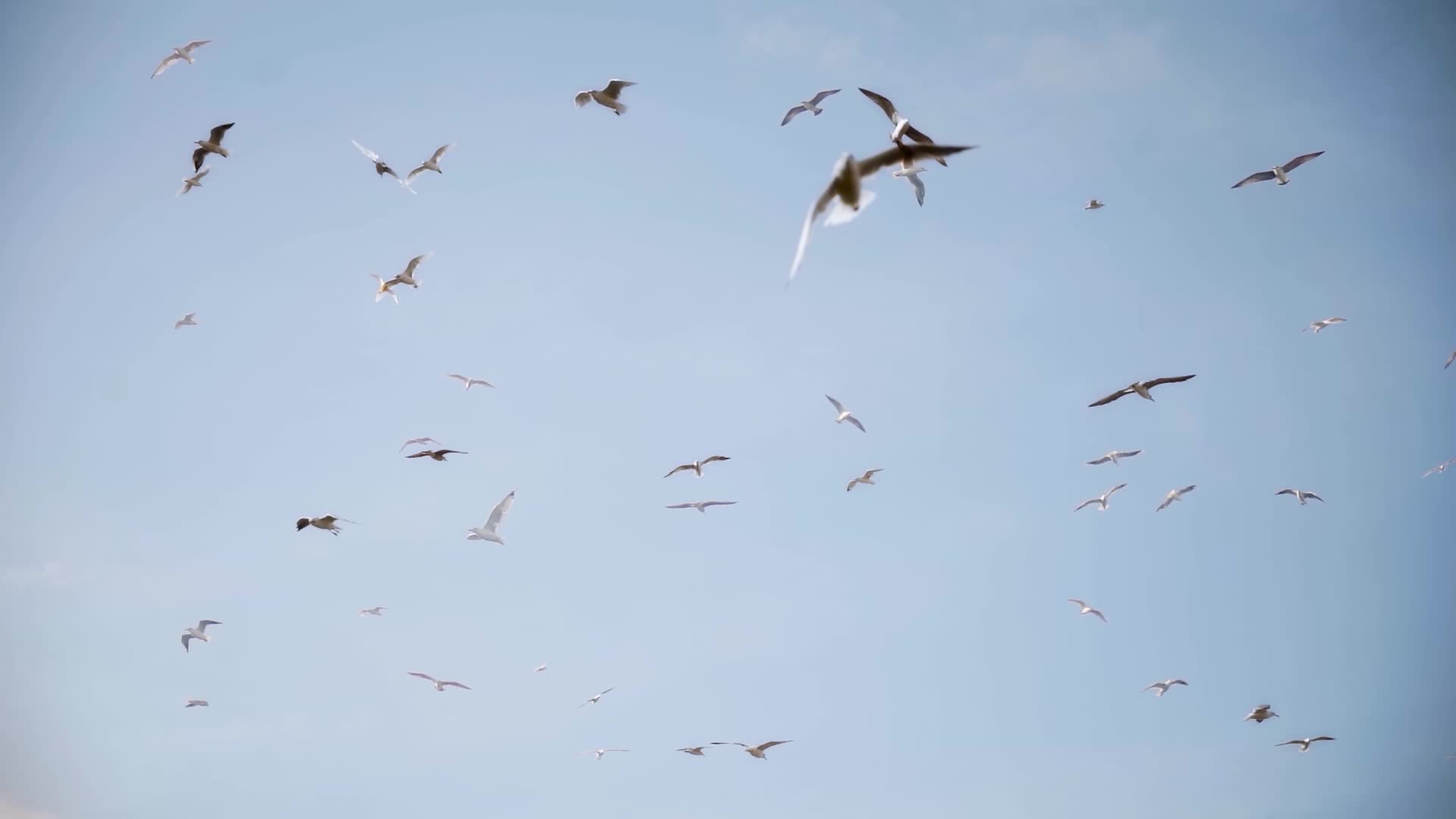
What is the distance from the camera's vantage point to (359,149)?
29.2 metres

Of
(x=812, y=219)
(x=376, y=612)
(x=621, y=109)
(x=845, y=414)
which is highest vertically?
(x=621, y=109)

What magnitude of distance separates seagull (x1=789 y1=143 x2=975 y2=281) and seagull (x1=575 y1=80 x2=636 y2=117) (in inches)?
656

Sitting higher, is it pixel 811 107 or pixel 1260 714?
pixel 811 107

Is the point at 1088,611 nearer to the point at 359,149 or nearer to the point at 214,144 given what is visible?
the point at 359,149

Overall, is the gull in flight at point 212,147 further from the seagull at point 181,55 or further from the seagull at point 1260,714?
the seagull at point 1260,714

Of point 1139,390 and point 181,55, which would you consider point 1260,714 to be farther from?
→ point 181,55

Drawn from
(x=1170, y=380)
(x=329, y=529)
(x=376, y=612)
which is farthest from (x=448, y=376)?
(x=1170, y=380)

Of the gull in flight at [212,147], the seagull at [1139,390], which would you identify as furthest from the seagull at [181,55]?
the seagull at [1139,390]

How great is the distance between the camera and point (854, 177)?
1040 centimetres

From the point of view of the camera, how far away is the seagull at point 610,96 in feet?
86.3

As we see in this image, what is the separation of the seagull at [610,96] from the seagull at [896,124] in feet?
28.9

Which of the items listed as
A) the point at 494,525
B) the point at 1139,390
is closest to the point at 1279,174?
the point at 1139,390

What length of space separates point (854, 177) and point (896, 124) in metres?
9.79

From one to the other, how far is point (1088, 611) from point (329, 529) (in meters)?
29.8
